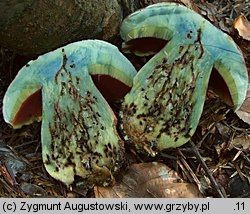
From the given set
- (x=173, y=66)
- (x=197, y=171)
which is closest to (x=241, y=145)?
(x=197, y=171)

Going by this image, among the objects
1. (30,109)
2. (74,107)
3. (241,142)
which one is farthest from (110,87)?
(241,142)

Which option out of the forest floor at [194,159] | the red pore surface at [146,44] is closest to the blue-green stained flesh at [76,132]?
the forest floor at [194,159]

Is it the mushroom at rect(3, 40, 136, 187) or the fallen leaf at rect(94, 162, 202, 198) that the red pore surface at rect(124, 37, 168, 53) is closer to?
the mushroom at rect(3, 40, 136, 187)

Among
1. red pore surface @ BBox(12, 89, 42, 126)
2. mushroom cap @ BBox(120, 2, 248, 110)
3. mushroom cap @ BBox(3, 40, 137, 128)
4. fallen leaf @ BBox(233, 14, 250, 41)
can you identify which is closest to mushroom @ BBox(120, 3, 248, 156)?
mushroom cap @ BBox(120, 2, 248, 110)

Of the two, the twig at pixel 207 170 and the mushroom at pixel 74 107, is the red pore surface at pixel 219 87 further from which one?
the mushroom at pixel 74 107

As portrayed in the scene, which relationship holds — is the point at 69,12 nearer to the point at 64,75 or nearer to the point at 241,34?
the point at 64,75
